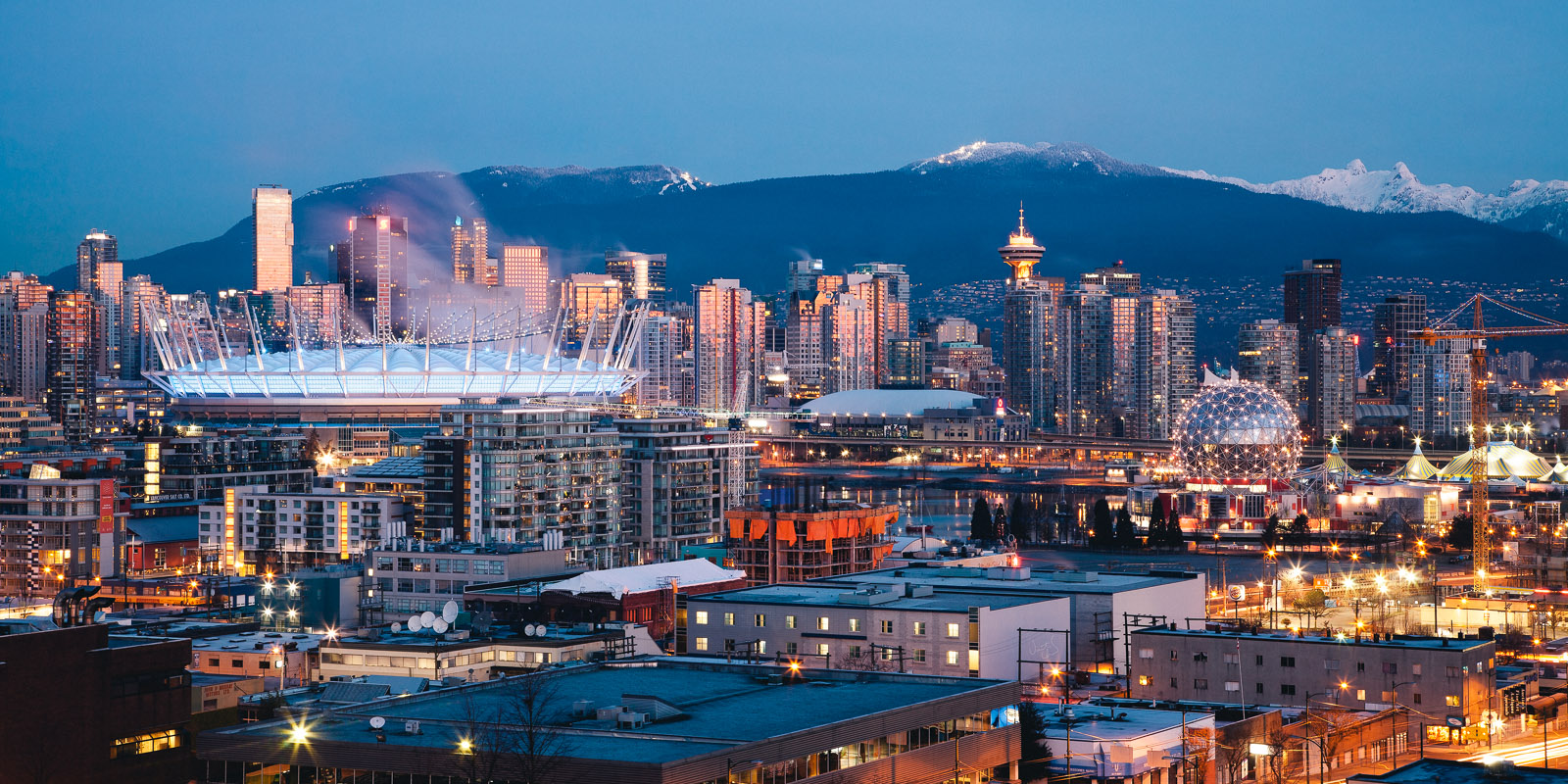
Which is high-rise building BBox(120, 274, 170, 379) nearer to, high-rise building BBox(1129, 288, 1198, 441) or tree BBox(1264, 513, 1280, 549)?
high-rise building BBox(1129, 288, 1198, 441)

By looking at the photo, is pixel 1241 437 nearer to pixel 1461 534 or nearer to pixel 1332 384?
pixel 1461 534

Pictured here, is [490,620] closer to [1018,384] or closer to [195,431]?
[195,431]

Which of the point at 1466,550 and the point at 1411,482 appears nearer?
the point at 1466,550

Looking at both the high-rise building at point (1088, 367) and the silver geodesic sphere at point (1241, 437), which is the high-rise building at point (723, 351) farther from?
the silver geodesic sphere at point (1241, 437)

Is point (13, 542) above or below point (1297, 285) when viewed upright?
below

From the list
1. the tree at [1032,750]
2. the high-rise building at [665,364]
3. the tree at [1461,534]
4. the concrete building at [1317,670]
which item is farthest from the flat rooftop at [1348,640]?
the high-rise building at [665,364]

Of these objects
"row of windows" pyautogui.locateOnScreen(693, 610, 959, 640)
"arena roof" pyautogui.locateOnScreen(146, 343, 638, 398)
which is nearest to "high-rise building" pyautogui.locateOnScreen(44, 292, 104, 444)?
"arena roof" pyautogui.locateOnScreen(146, 343, 638, 398)

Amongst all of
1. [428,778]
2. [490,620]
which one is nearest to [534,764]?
[428,778]

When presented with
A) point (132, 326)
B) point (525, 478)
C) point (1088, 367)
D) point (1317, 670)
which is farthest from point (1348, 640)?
point (132, 326)
